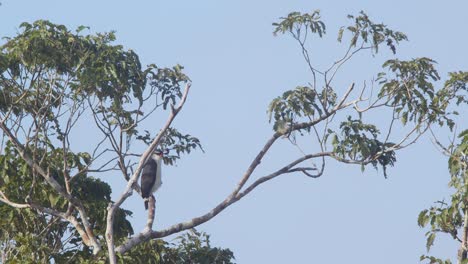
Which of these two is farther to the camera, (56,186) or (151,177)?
(151,177)

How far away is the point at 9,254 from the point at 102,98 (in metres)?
2.62

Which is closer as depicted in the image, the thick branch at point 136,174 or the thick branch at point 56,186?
the thick branch at point 136,174

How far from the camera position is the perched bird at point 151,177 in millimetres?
17641

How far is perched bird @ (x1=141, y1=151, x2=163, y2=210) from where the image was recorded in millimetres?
17641

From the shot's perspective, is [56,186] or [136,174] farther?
[56,186]

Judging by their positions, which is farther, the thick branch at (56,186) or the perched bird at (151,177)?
the perched bird at (151,177)

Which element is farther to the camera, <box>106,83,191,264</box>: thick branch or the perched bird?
the perched bird

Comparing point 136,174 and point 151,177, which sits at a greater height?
point 151,177

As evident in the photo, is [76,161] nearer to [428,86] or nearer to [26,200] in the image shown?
[26,200]

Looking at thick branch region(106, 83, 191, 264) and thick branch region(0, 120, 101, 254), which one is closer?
thick branch region(106, 83, 191, 264)

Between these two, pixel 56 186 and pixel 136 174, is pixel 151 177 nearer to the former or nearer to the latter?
pixel 56 186

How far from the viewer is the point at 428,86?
1716 centimetres

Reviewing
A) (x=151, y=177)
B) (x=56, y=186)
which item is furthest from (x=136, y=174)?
(x=151, y=177)

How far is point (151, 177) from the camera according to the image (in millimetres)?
18031
